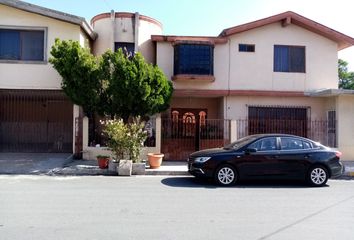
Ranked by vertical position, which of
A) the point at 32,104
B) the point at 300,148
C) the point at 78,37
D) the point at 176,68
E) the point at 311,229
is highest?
the point at 78,37

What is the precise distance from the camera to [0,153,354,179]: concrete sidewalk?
1308cm

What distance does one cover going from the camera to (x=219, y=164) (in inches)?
431

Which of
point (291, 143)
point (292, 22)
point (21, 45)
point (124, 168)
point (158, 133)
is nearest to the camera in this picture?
point (291, 143)

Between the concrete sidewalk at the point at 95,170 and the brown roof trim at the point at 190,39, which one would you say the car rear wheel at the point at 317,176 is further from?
the brown roof trim at the point at 190,39

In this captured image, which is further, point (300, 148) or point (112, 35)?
point (112, 35)

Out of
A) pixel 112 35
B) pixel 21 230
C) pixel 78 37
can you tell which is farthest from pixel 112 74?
pixel 21 230

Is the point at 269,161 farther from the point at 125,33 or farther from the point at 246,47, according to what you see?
the point at 125,33

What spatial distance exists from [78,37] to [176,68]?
458 cm

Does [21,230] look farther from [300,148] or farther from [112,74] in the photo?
[112,74]

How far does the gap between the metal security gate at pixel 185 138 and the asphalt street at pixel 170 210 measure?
16.2 ft

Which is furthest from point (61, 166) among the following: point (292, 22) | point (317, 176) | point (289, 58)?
point (292, 22)

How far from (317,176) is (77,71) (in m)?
9.19

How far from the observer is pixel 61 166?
45.9 feet

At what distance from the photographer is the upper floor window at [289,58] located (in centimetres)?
1859
